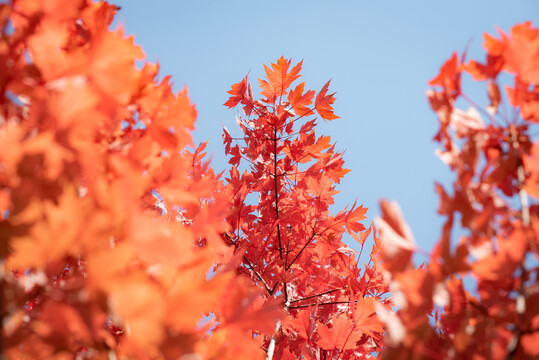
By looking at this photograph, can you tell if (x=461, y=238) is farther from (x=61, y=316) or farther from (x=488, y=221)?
(x=61, y=316)

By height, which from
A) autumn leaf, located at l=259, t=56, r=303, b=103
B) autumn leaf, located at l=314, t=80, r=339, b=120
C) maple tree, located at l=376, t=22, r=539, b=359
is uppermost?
autumn leaf, located at l=259, t=56, r=303, b=103

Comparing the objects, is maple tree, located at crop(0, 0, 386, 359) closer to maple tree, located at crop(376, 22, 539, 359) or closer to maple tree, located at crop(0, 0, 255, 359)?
maple tree, located at crop(0, 0, 255, 359)

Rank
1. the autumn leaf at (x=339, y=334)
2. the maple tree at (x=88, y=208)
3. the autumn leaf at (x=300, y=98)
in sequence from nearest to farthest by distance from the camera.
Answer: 1. the maple tree at (x=88, y=208)
2. the autumn leaf at (x=339, y=334)
3. the autumn leaf at (x=300, y=98)

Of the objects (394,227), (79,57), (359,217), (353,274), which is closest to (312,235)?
(359,217)

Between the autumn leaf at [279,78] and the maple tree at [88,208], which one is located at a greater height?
the autumn leaf at [279,78]

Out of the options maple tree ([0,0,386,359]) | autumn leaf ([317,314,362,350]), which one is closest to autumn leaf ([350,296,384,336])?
autumn leaf ([317,314,362,350])

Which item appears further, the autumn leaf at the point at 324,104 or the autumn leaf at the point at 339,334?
the autumn leaf at the point at 324,104

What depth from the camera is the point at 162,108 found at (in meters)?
0.78

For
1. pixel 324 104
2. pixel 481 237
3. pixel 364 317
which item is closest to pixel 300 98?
pixel 324 104

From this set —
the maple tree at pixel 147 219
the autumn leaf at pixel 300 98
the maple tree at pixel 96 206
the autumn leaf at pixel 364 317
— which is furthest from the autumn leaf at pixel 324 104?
the maple tree at pixel 96 206

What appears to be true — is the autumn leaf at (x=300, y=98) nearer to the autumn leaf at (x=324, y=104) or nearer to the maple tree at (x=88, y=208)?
the autumn leaf at (x=324, y=104)

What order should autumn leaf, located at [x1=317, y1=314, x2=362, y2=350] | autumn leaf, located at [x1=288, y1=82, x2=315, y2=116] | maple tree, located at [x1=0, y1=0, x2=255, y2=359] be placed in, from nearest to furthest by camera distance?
maple tree, located at [x1=0, y1=0, x2=255, y2=359] < autumn leaf, located at [x1=317, y1=314, x2=362, y2=350] < autumn leaf, located at [x1=288, y1=82, x2=315, y2=116]

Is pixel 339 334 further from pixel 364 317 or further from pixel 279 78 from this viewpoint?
pixel 279 78

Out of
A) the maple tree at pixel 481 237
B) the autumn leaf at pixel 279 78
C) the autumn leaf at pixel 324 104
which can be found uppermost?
the autumn leaf at pixel 279 78
